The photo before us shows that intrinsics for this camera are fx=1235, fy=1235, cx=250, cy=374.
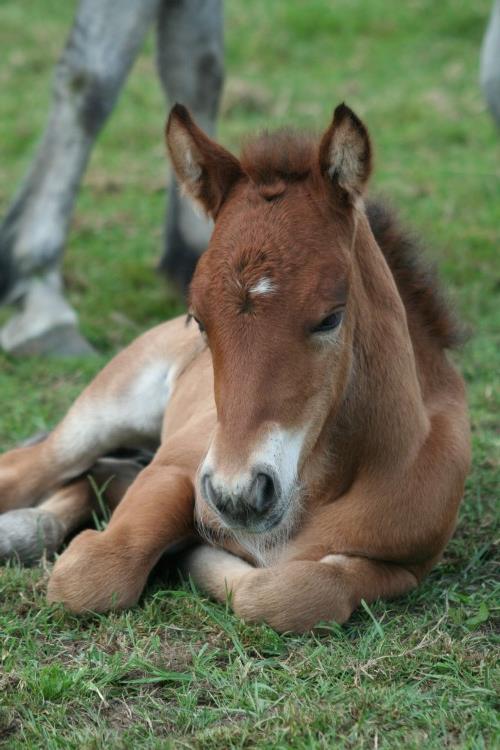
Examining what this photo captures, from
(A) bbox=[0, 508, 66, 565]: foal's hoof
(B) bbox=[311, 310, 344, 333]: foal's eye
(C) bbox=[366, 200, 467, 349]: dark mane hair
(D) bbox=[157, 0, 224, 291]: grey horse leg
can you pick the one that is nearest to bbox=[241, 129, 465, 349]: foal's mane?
(C) bbox=[366, 200, 467, 349]: dark mane hair

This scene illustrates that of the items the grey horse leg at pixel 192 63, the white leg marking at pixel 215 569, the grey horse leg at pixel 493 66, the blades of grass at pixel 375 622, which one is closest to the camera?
the blades of grass at pixel 375 622

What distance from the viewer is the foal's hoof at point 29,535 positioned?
4215 millimetres

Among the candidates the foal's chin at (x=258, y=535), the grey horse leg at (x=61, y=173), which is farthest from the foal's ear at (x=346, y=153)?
the grey horse leg at (x=61, y=173)

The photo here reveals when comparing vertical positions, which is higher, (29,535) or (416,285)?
(416,285)

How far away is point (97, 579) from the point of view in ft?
12.2

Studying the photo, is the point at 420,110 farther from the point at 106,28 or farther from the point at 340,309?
the point at 340,309

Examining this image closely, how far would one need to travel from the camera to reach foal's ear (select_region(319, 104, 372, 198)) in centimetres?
331

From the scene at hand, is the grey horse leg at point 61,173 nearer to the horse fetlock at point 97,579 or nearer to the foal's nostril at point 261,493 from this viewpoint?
the horse fetlock at point 97,579

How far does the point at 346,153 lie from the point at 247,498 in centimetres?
100

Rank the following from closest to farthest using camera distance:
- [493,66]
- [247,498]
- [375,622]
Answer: [247,498]
[375,622]
[493,66]

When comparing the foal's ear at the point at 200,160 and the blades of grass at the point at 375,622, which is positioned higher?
the foal's ear at the point at 200,160

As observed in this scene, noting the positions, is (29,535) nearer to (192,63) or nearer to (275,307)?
(275,307)

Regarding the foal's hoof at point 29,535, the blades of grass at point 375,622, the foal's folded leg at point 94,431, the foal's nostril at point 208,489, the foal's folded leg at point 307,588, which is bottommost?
the blades of grass at point 375,622

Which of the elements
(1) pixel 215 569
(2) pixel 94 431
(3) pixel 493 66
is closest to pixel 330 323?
(1) pixel 215 569
